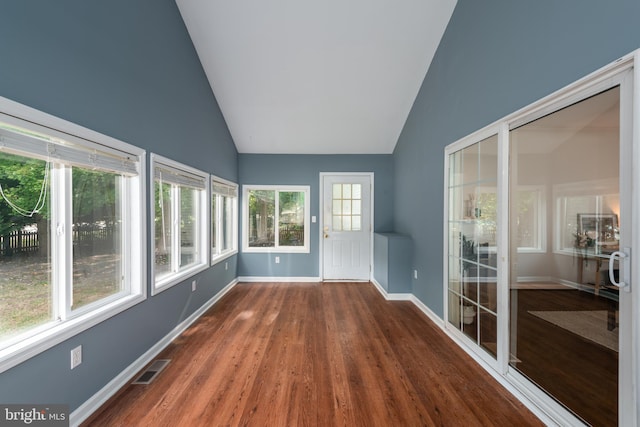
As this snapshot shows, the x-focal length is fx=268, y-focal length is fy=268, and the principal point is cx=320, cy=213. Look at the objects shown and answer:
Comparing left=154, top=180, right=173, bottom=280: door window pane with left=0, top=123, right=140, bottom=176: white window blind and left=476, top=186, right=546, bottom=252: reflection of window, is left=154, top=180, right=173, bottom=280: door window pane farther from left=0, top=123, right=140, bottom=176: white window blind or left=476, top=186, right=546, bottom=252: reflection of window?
left=476, top=186, right=546, bottom=252: reflection of window

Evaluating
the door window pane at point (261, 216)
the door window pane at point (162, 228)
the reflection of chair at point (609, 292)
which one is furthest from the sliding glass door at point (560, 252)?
the door window pane at point (261, 216)

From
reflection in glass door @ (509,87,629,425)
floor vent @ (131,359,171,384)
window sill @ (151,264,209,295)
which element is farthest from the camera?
window sill @ (151,264,209,295)

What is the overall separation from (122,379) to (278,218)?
3493mm

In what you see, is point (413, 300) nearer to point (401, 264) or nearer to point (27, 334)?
point (401, 264)

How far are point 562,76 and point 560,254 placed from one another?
3.60ft

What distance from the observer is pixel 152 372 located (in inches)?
86.4

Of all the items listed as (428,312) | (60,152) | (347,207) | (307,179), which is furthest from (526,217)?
(307,179)

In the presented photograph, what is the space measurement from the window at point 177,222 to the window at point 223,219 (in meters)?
0.32

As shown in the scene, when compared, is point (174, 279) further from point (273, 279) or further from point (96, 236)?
point (273, 279)

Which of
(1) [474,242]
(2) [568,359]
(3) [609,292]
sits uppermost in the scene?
(1) [474,242]

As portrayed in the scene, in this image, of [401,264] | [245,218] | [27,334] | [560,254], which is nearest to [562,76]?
[560,254]

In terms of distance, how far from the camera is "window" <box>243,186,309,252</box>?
5195mm

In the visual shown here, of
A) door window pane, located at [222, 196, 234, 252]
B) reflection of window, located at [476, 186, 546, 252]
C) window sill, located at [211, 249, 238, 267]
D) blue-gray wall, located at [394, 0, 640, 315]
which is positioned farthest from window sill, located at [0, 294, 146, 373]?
blue-gray wall, located at [394, 0, 640, 315]

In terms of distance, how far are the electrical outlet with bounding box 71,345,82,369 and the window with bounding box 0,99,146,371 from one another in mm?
121
